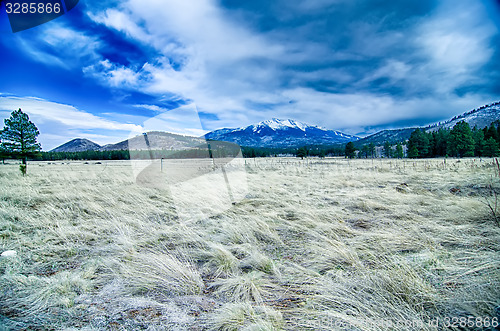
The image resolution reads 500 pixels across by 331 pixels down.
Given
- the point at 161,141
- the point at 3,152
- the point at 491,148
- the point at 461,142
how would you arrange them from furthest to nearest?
the point at 461,142
the point at 491,148
the point at 3,152
the point at 161,141

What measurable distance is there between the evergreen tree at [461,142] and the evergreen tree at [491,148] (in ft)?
8.23

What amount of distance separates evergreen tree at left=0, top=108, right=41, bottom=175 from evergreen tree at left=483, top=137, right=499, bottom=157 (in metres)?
84.7

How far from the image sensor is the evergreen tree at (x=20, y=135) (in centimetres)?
1848

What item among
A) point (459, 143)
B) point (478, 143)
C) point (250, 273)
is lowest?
point (250, 273)

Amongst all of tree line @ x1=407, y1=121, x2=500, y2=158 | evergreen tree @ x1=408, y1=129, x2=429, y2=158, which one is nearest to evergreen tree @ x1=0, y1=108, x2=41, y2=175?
tree line @ x1=407, y1=121, x2=500, y2=158

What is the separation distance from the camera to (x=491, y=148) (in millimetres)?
52406

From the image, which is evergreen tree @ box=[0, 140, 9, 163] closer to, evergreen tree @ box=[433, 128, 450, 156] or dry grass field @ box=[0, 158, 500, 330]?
dry grass field @ box=[0, 158, 500, 330]

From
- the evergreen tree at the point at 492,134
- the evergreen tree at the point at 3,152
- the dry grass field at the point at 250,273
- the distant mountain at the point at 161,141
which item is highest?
the evergreen tree at the point at 492,134

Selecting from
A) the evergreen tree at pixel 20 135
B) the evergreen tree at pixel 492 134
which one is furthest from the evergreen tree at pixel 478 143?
the evergreen tree at pixel 20 135

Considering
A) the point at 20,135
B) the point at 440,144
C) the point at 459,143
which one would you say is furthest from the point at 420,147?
the point at 20,135

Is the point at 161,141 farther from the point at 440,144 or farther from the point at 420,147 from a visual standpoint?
the point at 440,144

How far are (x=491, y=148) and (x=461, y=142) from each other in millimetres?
5775

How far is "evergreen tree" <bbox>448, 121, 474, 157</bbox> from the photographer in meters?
56.3

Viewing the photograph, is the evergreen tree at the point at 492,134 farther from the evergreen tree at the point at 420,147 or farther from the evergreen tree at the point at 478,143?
the evergreen tree at the point at 420,147
